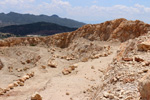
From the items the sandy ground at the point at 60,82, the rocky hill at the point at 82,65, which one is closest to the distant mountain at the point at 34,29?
the rocky hill at the point at 82,65

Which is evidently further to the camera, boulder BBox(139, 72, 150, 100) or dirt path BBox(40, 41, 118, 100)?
dirt path BBox(40, 41, 118, 100)

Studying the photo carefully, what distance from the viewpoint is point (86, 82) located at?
413 inches

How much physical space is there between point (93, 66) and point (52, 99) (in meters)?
5.70

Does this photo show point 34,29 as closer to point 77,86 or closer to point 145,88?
point 77,86

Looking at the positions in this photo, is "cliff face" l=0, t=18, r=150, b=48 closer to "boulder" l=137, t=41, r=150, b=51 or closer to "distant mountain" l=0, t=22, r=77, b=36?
"boulder" l=137, t=41, r=150, b=51

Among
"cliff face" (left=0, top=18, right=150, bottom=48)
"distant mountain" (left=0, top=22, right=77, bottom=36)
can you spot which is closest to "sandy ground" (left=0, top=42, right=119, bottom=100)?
"cliff face" (left=0, top=18, right=150, bottom=48)

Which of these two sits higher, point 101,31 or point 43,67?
point 101,31

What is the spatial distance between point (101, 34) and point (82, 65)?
1078cm

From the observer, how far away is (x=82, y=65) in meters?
14.5

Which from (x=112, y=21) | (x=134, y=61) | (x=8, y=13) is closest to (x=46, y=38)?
(x=112, y=21)

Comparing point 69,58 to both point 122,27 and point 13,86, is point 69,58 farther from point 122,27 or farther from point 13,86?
point 13,86

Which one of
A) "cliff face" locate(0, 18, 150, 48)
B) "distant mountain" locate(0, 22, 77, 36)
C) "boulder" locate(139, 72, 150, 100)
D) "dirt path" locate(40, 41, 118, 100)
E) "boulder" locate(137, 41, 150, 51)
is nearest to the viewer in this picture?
"boulder" locate(139, 72, 150, 100)

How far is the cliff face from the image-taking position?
21311mm

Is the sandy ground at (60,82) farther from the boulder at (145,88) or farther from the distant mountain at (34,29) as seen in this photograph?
the distant mountain at (34,29)
